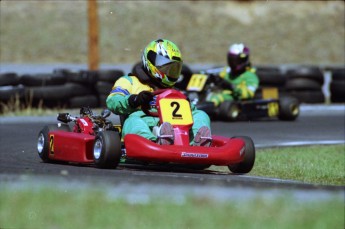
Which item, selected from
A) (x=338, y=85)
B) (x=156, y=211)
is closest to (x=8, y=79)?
(x=338, y=85)

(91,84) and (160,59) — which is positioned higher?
(160,59)

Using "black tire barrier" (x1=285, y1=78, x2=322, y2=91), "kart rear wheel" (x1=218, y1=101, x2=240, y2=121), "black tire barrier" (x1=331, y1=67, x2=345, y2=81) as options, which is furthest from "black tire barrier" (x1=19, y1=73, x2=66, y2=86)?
"black tire barrier" (x1=331, y1=67, x2=345, y2=81)

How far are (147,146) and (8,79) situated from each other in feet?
25.6

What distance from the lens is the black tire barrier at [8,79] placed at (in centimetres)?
1585

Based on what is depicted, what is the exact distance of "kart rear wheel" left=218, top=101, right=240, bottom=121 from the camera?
A: 15.9 metres

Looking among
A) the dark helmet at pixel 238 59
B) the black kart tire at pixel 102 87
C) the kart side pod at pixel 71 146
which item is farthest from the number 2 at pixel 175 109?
the black kart tire at pixel 102 87

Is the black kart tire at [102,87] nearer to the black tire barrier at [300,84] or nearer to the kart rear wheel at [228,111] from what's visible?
the kart rear wheel at [228,111]

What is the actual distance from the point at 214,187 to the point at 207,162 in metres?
2.34

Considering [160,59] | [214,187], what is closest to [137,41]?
[160,59]

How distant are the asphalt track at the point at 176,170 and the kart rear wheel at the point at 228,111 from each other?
0.15 metres

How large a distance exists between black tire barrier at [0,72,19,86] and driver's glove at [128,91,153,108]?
694 centimetres

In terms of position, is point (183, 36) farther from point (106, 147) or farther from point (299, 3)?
point (106, 147)

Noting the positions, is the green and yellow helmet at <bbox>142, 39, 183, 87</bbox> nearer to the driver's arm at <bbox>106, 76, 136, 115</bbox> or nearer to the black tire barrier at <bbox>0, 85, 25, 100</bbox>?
the driver's arm at <bbox>106, 76, 136, 115</bbox>

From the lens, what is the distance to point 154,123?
9.17m
